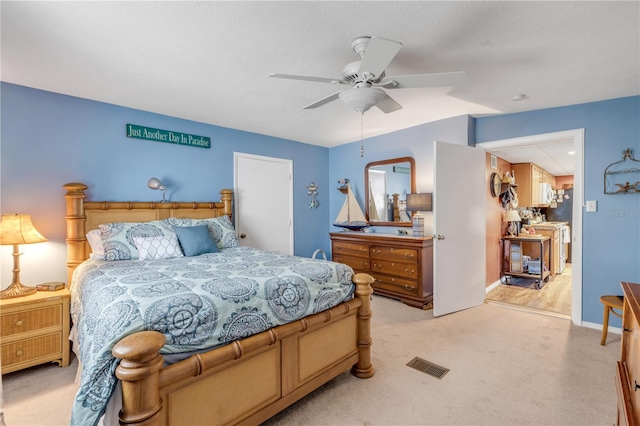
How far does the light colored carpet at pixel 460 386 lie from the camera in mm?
1790

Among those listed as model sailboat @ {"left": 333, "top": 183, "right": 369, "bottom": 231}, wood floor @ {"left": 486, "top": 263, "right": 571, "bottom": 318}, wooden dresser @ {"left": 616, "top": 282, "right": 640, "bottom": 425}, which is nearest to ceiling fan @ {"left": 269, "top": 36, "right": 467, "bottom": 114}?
wooden dresser @ {"left": 616, "top": 282, "right": 640, "bottom": 425}

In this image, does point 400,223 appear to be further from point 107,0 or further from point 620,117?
point 107,0

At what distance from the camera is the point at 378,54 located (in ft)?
5.36

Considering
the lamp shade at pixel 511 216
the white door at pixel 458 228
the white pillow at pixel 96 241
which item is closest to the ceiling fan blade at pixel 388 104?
the white door at pixel 458 228

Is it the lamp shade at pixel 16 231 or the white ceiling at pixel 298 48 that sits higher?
the white ceiling at pixel 298 48

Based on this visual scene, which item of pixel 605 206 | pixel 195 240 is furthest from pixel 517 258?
pixel 195 240

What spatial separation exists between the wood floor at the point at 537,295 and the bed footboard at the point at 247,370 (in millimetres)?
2721

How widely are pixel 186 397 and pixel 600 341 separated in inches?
137

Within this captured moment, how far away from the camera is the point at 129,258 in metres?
2.65

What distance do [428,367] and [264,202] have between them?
3.05 m

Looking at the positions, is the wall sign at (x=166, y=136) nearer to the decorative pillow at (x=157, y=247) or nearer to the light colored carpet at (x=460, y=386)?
the decorative pillow at (x=157, y=247)

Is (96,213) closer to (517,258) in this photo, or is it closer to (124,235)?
(124,235)

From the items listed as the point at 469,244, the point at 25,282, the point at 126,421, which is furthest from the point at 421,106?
the point at 25,282

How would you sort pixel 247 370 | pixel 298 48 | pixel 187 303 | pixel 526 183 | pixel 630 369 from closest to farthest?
pixel 630 369
pixel 187 303
pixel 247 370
pixel 298 48
pixel 526 183
